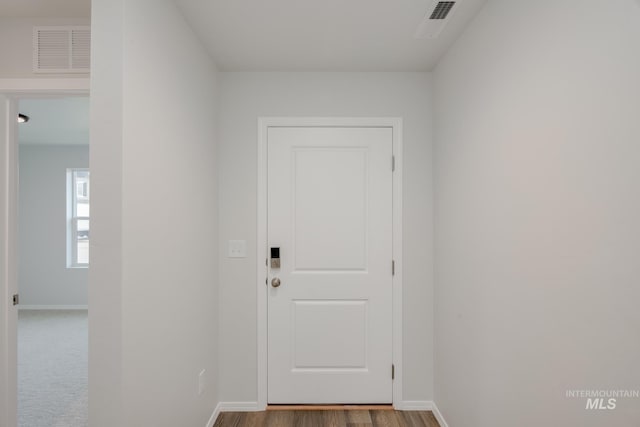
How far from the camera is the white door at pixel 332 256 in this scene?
261 centimetres

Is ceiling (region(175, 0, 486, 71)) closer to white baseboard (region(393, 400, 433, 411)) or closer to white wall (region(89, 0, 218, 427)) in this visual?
white wall (region(89, 0, 218, 427))

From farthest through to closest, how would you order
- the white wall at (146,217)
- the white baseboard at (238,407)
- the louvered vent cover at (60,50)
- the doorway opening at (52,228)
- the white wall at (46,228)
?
1. the white wall at (46,228)
2. the doorway opening at (52,228)
3. the white baseboard at (238,407)
4. the louvered vent cover at (60,50)
5. the white wall at (146,217)

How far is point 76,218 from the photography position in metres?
5.66

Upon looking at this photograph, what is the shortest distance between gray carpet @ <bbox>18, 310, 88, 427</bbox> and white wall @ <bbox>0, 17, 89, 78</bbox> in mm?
2296

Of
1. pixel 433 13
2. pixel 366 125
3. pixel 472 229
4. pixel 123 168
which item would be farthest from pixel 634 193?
pixel 366 125

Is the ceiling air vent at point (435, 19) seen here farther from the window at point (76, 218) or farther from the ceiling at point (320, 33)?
the window at point (76, 218)

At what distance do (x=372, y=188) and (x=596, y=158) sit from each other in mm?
1596

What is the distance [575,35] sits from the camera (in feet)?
3.84

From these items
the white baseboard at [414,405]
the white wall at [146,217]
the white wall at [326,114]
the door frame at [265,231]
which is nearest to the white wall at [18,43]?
the white wall at [146,217]

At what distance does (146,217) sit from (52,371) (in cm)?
291

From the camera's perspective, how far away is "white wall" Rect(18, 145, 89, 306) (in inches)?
215

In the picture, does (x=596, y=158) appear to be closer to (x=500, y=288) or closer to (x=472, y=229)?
(x=500, y=288)

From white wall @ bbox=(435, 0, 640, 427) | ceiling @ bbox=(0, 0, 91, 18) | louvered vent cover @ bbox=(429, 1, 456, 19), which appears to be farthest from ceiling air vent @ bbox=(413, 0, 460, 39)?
ceiling @ bbox=(0, 0, 91, 18)

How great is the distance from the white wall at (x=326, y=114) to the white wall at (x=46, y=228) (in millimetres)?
4283
